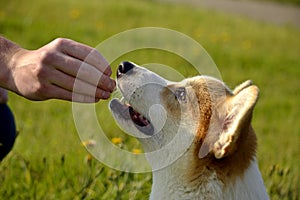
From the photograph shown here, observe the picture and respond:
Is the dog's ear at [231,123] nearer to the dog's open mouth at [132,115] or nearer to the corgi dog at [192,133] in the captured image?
the corgi dog at [192,133]

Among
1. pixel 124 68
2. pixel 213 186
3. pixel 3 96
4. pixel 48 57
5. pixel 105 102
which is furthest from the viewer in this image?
pixel 105 102

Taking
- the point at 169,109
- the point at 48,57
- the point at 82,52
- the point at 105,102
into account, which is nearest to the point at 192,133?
the point at 169,109

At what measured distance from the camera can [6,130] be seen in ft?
11.3

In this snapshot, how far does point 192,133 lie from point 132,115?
12.7 inches

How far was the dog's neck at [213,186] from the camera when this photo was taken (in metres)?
2.51

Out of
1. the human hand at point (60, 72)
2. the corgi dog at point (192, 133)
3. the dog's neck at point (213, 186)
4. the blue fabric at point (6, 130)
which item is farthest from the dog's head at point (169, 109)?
the blue fabric at point (6, 130)

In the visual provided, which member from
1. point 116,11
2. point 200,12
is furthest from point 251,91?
point 200,12

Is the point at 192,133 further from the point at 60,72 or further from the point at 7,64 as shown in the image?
the point at 7,64

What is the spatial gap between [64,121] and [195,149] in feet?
9.81

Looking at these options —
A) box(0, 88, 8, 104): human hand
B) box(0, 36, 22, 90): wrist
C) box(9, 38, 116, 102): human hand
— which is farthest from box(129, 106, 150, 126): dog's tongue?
box(0, 88, 8, 104): human hand

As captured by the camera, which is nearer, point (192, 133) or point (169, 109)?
point (192, 133)

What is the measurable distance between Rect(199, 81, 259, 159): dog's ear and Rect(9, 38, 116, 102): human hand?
56 centimetres

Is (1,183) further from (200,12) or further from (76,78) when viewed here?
(200,12)

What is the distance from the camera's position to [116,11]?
36.4 ft
